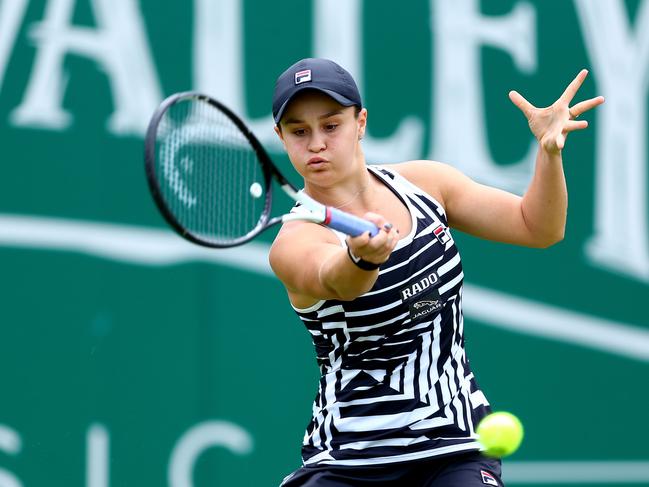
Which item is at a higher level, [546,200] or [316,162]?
[316,162]

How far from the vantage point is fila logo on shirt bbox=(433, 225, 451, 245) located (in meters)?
3.38

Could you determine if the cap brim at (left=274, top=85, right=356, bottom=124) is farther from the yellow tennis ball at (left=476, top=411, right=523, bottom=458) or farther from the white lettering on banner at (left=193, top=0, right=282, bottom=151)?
the white lettering on banner at (left=193, top=0, right=282, bottom=151)

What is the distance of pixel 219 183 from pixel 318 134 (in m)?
0.36

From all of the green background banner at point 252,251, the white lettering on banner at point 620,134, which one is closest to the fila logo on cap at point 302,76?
the green background banner at point 252,251

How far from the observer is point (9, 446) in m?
4.90

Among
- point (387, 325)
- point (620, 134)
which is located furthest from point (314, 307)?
point (620, 134)

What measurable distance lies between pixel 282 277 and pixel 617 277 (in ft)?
10.4

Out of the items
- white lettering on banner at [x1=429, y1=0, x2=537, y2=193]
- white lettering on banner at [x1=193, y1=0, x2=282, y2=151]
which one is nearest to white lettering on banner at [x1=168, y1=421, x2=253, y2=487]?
white lettering on banner at [x1=193, y1=0, x2=282, y2=151]

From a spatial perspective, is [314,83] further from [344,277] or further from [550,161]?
[550,161]

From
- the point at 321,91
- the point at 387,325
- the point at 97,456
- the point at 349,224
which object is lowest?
the point at 97,456

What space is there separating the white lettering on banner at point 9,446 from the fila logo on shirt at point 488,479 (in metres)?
2.36

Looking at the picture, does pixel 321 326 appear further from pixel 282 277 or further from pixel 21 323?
pixel 21 323

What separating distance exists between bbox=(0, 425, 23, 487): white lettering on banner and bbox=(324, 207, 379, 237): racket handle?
242 cm

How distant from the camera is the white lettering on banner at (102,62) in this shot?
498 cm
